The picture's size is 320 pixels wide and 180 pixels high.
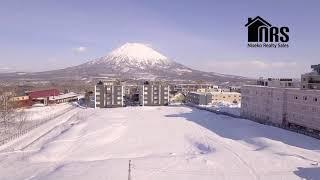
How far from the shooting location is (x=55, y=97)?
62625 millimetres

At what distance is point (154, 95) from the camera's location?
5722cm

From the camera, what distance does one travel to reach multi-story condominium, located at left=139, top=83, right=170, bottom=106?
56.6 meters

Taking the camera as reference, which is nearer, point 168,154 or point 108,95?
point 168,154

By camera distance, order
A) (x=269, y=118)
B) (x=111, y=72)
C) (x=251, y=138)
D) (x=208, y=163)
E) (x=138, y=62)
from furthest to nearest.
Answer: (x=138, y=62) → (x=111, y=72) → (x=269, y=118) → (x=251, y=138) → (x=208, y=163)

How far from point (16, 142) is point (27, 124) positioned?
33.2 ft

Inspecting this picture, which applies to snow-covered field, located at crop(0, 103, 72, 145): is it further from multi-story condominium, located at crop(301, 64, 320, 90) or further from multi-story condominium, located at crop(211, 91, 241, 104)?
multi-story condominium, located at crop(301, 64, 320, 90)

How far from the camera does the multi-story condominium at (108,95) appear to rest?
178 ft

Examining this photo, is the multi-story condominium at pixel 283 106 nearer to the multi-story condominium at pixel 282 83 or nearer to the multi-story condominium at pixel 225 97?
the multi-story condominium at pixel 282 83

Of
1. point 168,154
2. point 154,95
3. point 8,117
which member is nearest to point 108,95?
point 154,95

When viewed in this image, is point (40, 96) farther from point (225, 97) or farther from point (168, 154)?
point (168, 154)

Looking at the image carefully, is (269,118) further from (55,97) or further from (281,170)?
(55,97)

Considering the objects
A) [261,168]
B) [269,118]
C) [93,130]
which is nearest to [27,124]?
[93,130]

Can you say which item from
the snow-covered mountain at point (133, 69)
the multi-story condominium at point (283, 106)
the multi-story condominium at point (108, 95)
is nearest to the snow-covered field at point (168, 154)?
the multi-story condominium at point (283, 106)

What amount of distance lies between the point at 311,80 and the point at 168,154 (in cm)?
1465
